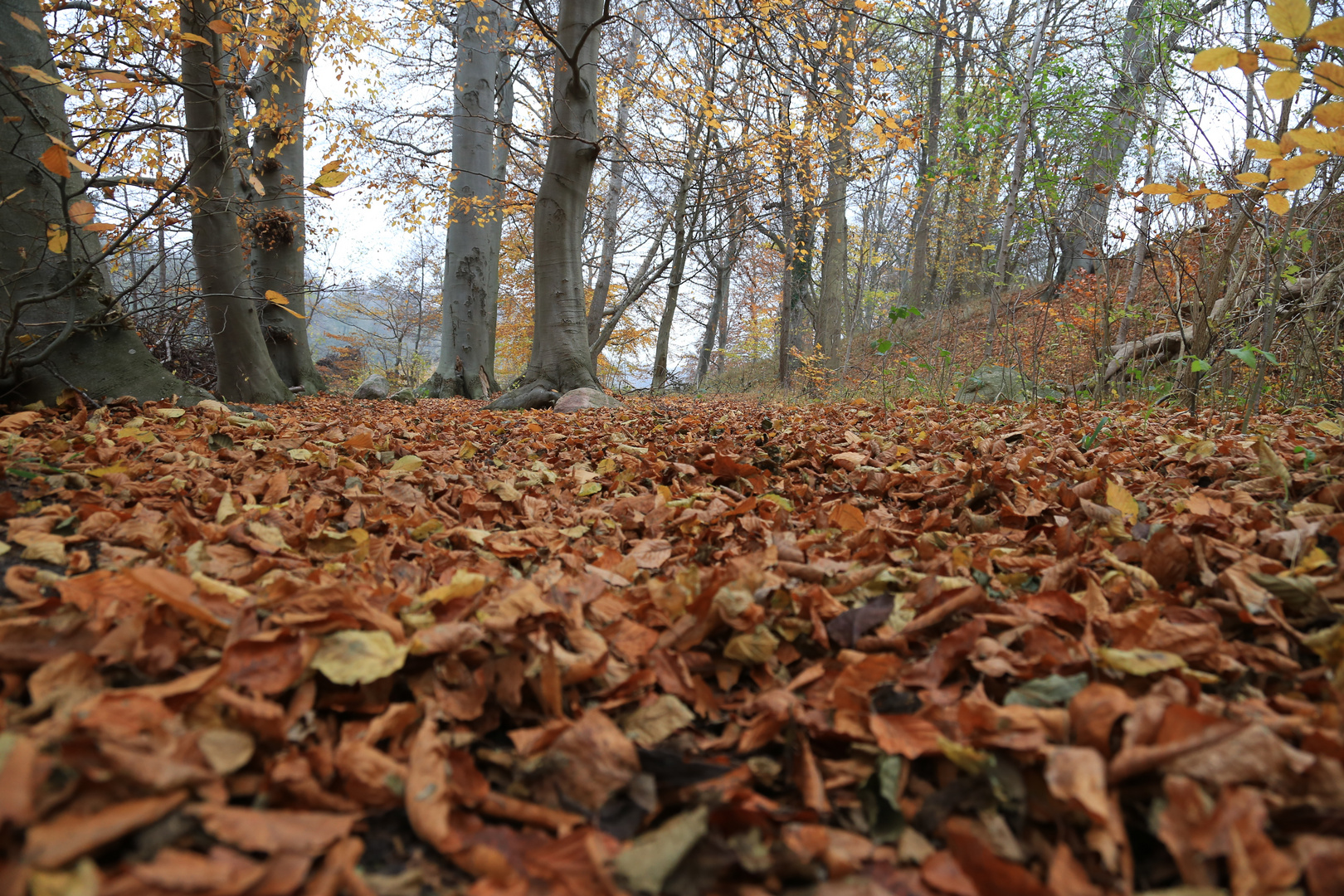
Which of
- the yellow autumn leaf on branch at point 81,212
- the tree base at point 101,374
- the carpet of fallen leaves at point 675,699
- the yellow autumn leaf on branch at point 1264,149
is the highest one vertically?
the yellow autumn leaf on branch at point 1264,149

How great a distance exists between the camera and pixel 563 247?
5.91 m

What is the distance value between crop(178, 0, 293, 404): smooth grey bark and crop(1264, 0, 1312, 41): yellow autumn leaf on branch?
497 centimetres

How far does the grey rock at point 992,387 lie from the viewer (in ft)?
17.8

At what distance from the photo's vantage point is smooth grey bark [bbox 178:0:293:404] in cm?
420

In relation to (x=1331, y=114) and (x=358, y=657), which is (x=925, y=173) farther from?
(x=358, y=657)

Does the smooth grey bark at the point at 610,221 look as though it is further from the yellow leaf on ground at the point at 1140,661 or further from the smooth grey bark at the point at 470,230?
the yellow leaf on ground at the point at 1140,661

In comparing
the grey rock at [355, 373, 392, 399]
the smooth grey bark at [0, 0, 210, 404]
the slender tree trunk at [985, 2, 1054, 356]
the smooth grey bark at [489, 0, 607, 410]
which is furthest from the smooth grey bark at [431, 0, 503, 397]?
the slender tree trunk at [985, 2, 1054, 356]

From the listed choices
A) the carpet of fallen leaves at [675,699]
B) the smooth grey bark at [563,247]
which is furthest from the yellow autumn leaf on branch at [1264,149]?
the smooth grey bark at [563,247]

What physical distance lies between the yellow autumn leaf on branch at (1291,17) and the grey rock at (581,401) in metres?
4.18

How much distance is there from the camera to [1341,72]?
60.2 inches

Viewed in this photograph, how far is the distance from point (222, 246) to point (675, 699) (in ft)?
18.3

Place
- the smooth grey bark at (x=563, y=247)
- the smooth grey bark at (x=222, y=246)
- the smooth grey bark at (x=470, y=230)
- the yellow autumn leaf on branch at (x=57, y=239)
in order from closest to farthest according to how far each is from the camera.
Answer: the yellow autumn leaf on branch at (x=57, y=239), the smooth grey bark at (x=222, y=246), the smooth grey bark at (x=563, y=247), the smooth grey bark at (x=470, y=230)

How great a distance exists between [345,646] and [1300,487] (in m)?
2.39

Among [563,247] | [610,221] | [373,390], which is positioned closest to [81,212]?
[563,247]
